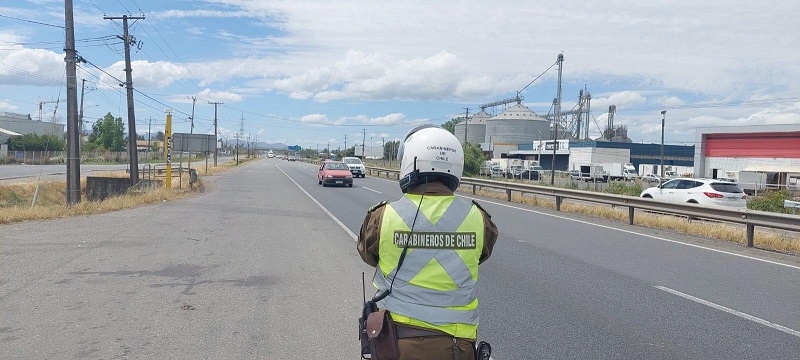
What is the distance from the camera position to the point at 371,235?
3.12 meters

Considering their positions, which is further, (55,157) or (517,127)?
(517,127)

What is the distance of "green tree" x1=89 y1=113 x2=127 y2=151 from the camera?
9900cm

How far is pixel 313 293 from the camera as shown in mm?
8375

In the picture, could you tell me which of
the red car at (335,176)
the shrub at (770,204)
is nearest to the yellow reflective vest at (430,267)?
the shrub at (770,204)

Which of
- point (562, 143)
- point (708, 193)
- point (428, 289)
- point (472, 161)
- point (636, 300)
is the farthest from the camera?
point (562, 143)

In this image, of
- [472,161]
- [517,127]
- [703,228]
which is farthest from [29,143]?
[703,228]

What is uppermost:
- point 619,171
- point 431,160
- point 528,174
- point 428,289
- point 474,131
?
point 474,131

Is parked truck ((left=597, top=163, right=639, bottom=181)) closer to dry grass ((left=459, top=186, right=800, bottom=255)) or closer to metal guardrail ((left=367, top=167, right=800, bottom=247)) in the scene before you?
dry grass ((left=459, top=186, right=800, bottom=255))

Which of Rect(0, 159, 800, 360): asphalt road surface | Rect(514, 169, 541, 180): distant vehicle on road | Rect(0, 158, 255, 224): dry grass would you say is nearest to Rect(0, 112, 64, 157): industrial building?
Rect(514, 169, 541, 180): distant vehicle on road

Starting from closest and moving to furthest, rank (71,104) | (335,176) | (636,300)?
1. (636,300)
2. (71,104)
3. (335,176)

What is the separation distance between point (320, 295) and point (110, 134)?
330 ft

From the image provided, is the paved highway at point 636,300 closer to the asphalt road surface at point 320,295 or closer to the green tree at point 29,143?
the asphalt road surface at point 320,295

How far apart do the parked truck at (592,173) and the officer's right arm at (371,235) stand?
45.3 metres

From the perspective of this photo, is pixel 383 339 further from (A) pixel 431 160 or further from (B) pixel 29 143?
(B) pixel 29 143
